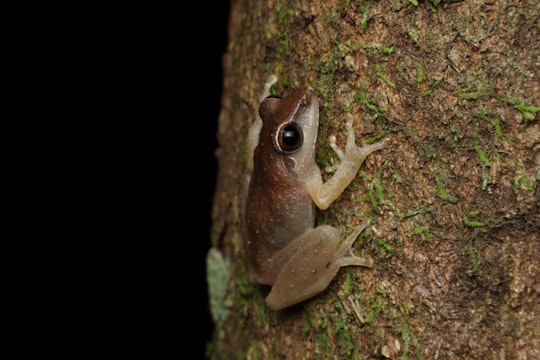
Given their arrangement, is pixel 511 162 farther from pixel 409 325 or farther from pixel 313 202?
pixel 313 202

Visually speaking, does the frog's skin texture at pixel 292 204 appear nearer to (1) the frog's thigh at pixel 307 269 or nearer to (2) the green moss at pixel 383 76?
(1) the frog's thigh at pixel 307 269

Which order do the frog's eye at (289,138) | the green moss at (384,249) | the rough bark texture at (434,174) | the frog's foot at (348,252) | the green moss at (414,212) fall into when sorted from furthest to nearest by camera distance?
the frog's eye at (289,138) < the frog's foot at (348,252) < the green moss at (384,249) < the green moss at (414,212) < the rough bark texture at (434,174)

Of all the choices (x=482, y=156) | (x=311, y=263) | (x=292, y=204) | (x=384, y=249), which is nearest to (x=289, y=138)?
(x=292, y=204)

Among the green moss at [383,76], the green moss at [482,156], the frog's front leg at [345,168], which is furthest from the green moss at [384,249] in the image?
the green moss at [383,76]

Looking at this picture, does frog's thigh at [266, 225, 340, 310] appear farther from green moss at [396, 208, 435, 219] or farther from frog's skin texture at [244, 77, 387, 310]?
green moss at [396, 208, 435, 219]

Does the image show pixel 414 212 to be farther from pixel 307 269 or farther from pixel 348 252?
pixel 307 269

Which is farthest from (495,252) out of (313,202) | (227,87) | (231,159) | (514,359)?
(227,87)

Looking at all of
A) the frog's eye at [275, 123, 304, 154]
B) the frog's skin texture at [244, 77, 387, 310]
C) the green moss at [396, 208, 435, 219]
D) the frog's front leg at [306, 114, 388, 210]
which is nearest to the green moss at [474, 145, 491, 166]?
the green moss at [396, 208, 435, 219]

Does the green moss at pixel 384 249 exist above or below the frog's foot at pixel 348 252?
above
